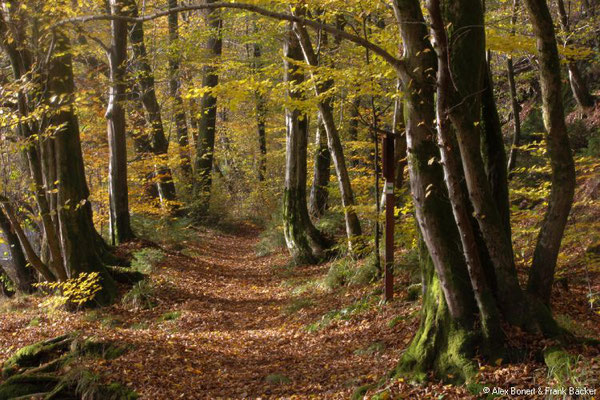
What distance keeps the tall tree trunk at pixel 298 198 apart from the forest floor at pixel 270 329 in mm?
469

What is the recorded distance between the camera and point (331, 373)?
546cm

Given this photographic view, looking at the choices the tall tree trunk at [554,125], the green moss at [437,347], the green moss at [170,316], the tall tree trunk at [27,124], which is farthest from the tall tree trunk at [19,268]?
the tall tree trunk at [554,125]

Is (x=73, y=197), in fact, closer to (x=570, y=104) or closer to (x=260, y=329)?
(x=260, y=329)

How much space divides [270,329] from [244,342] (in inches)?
33.7

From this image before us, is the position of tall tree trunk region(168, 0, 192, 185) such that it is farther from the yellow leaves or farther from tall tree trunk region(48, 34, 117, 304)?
the yellow leaves

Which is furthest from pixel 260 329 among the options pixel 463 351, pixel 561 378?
pixel 561 378

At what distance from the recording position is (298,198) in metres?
12.1

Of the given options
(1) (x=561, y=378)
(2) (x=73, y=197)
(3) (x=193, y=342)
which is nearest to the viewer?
(1) (x=561, y=378)

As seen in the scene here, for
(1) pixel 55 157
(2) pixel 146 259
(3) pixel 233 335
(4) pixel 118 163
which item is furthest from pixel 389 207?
(4) pixel 118 163

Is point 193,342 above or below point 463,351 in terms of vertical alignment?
below

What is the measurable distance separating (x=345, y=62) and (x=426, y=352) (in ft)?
31.8

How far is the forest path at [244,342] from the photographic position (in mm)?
5195

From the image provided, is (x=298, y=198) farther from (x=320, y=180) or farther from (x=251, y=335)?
(x=251, y=335)

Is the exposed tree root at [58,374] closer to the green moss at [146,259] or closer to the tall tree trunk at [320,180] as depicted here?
the green moss at [146,259]
